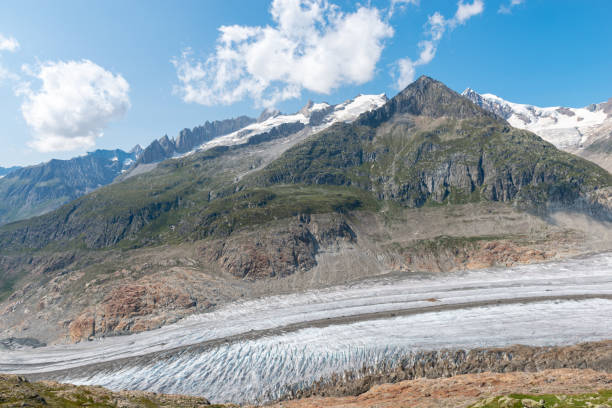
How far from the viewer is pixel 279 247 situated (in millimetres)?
141250

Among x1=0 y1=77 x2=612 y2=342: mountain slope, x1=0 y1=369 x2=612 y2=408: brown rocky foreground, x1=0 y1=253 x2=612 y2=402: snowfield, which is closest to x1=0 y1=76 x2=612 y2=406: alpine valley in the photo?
x1=0 y1=253 x2=612 y2=402: snowfield

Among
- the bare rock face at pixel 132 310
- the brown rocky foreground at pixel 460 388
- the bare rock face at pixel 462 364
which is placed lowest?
the bare rock face at pixel 462 364

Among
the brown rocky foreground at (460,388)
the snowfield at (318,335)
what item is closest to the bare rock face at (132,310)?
the snowfield at (318,335)

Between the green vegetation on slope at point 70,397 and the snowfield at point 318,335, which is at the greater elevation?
the green vegetation on slope at point 70,397

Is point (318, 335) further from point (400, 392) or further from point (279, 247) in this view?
point (279, 247)

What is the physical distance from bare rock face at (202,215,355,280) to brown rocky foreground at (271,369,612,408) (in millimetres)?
76798

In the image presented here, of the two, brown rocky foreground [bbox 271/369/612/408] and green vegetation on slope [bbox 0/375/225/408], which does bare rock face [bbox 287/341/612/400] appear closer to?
brown rocky foreground [bbox 271/369/612/408]

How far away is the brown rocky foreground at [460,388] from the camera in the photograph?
4069cm

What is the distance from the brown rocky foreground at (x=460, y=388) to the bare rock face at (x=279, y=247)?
76798 mm

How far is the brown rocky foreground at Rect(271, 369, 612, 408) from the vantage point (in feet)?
133

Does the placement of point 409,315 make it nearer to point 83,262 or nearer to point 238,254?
point 238,254

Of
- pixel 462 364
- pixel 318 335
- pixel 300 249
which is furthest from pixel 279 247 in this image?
pixel 462 364

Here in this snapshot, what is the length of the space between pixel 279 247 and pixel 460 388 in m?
101

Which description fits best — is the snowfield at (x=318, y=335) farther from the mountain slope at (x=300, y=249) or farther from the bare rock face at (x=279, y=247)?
the bare rock face at (x=279, y=247)
